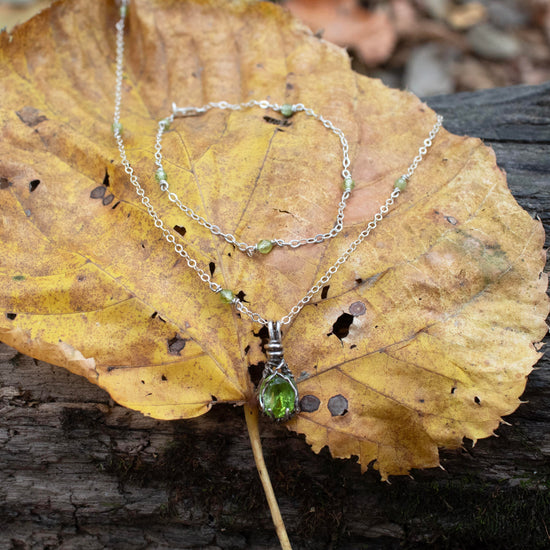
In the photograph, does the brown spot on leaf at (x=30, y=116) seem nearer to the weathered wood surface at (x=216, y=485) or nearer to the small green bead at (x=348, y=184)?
the weathered wood surface at (x=216, y=485)

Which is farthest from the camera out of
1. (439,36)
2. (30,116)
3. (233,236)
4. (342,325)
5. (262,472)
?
(439,36)

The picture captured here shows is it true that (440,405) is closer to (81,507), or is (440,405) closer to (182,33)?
(81,507)

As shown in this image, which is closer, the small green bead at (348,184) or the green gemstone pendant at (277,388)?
the green gemstone pendant at (277,388)

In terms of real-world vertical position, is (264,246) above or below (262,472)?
above

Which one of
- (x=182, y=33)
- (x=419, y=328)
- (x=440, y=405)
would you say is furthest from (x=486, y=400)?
(x=182, y=33)

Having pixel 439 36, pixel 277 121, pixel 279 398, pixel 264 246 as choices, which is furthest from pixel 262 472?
pixel 439 36

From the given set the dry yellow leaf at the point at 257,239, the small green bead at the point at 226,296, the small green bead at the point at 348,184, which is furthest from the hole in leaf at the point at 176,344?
the small green bead at the point at 348,184

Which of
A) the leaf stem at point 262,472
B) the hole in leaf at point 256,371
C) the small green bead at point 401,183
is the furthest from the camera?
the small green bead at point 401,183

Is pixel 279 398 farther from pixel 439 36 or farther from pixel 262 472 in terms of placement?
pixel 439 36

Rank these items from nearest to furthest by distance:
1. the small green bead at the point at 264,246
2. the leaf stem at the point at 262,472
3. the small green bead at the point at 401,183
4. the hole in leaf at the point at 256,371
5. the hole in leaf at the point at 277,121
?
the leaf stem at the point at 262,472
the hole in leaf at the point at 256,371
the small green bead at the point at 264,246
the small green bead at the point at 401,183
the hole in leaf at the point at 277,121
